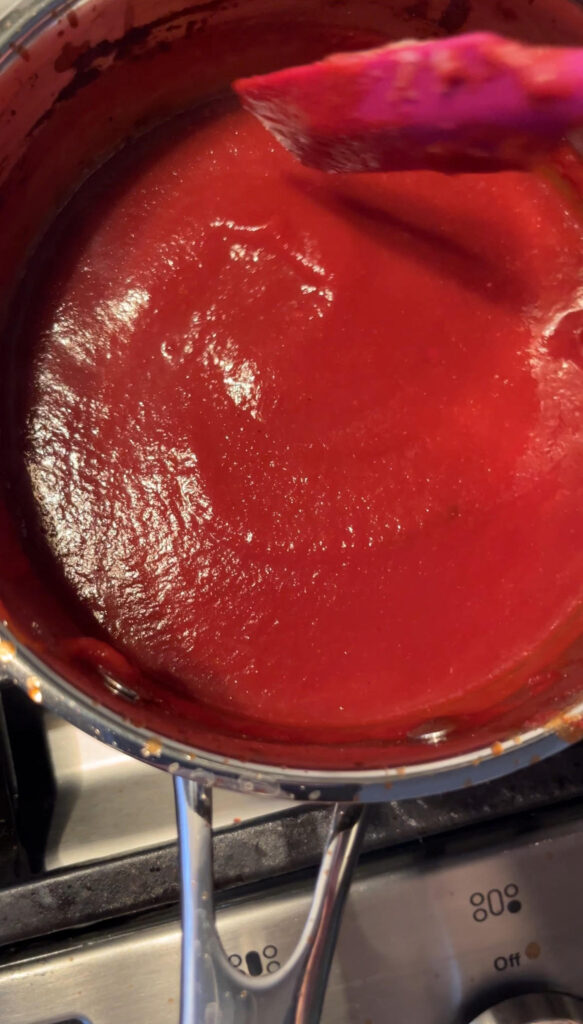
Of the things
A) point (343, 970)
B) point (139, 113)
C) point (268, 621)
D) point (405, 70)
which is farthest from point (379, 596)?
point (139, 113)

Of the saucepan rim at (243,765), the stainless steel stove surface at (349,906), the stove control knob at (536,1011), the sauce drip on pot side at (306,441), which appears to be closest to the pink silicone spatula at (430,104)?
the sauce drip on pot side at (306,441)

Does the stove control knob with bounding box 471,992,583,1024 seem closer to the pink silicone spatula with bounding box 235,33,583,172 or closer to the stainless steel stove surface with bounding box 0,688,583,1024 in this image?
the stainless steel stove surface with bounding box 0,688,583,1024

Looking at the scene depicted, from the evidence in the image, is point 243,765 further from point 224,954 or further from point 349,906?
point 349,906

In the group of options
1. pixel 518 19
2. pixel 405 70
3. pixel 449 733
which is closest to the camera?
pixel 405 70

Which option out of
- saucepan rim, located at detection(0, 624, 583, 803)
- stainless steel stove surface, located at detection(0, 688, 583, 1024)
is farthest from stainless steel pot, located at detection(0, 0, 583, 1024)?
stainless steel stove surface, located at detection(0, 688, 583, 1024)

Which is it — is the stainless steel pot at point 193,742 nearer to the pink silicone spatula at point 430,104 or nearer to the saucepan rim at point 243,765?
the saucepan rim at point 243,765

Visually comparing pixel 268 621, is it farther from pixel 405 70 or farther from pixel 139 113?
pixel 139 113

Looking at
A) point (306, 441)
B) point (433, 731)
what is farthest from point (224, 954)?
point (306, 441)

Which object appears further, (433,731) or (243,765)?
(433,731)
